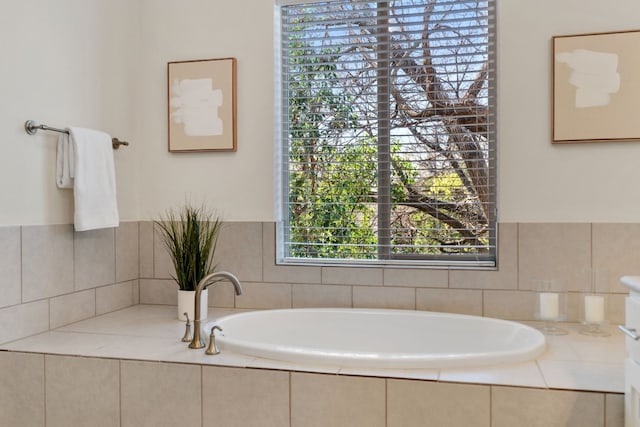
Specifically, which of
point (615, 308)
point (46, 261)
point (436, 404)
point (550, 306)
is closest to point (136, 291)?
point (46, 261)

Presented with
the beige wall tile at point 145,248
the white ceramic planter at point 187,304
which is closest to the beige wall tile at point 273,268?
the white ceramic planter at point 187,304

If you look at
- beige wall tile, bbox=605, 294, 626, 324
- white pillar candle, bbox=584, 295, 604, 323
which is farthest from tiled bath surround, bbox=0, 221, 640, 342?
white pillar candle, bbox=584, 295, 604, 323

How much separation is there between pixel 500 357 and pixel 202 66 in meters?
2.07

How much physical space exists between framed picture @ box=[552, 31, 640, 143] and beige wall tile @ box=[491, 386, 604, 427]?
1.27 m

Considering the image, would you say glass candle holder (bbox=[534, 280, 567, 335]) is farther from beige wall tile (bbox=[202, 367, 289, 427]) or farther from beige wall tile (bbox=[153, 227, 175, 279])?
beige wall tile (bbox=[153, 227, 175, 279])

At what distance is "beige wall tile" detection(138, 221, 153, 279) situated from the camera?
2869 mm

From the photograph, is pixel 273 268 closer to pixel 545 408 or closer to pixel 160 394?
pixel 160 394

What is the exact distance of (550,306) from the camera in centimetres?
220

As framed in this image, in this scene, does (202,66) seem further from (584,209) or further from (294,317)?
(584,209)

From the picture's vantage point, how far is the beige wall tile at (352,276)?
2563 mm

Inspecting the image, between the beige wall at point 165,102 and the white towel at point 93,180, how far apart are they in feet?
0.36

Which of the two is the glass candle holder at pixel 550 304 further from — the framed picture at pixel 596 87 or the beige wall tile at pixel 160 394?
the beige wall tile at pixel 160 394

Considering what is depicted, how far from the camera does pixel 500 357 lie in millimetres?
1689

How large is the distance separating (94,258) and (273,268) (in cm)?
89
